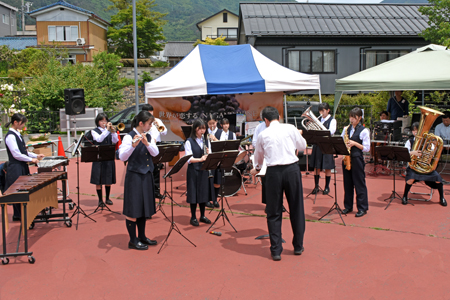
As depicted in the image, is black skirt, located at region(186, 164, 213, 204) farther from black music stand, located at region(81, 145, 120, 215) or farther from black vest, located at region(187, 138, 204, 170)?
black music stand, located at region(81, 145, 120, 215)

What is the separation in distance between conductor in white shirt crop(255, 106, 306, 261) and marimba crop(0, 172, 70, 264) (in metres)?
3.17

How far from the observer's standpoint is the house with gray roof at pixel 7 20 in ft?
157

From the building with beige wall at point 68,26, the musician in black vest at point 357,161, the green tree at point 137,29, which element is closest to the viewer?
the musician in black vest at point 357,161

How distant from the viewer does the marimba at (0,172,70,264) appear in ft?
16.4

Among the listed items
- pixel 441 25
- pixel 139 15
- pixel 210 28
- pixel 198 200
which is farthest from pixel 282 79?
pixel 210 28

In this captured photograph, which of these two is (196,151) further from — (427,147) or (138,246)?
(427,147)

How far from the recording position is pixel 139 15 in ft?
124

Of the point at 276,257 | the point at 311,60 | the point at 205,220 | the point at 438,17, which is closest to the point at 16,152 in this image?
the point at 205,220

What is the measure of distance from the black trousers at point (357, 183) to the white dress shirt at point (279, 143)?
219cm

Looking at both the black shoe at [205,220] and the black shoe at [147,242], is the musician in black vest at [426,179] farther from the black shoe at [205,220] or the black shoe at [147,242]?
the black shoe at [147,242]

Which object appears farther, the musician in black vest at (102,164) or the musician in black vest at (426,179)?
the musician in black vest at (426,179)

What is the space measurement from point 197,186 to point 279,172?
1804 millimetres

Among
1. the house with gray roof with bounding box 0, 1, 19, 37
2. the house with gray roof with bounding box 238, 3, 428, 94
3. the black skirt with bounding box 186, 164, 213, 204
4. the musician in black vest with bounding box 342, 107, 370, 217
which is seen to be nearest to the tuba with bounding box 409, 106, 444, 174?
the musician in black vest with bounding box 342, 107, 370, 217

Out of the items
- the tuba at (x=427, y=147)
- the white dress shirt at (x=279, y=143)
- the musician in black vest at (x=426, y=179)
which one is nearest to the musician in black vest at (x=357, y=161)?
the musician in black vest at (x=426, y=179)
